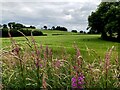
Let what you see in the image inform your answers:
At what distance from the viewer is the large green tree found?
2302 centimetres

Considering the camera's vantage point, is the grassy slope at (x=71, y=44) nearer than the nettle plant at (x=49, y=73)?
No

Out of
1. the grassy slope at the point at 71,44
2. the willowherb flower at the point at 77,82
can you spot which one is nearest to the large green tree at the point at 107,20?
the grassy slope at the point at 71,44

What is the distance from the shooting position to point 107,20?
84.9 ft

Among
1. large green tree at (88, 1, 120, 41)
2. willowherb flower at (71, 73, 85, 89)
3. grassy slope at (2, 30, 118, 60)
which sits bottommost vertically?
grassy slope at (2, 30, 118, 60)

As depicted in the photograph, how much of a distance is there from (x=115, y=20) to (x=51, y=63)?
2021cm

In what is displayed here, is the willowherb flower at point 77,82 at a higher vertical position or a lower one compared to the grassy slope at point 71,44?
higher

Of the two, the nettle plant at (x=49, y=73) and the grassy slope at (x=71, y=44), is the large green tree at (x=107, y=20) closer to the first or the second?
the grassy slope at (x=71, y=44)

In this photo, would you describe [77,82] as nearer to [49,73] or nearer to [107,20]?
[49,73]

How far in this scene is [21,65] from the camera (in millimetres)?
4129

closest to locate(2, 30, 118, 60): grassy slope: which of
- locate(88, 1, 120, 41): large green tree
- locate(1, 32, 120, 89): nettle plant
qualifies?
locate(88, 1, 120, 41): large green tree

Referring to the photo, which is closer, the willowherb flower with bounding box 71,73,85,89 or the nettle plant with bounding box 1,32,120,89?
the willowherb flower with bounding box 71,73,85,89

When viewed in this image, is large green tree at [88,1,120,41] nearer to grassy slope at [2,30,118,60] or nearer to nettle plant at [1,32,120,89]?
grassy slope at [2,30,118,60]

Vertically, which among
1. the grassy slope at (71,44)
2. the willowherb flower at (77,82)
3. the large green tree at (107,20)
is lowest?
the grassy slope at (71,44)

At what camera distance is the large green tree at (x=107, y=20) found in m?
23.0
